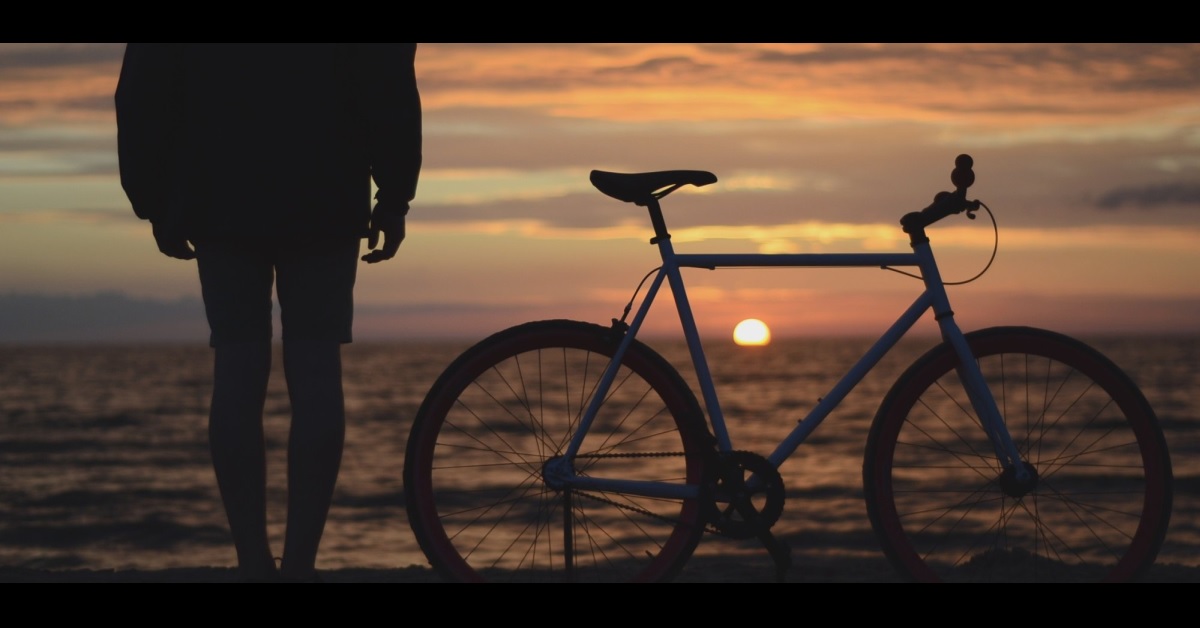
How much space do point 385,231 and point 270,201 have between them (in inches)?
12.8

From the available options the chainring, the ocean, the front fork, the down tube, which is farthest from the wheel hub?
the ocean

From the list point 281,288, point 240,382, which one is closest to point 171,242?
point 281,288

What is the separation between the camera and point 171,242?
312 cm

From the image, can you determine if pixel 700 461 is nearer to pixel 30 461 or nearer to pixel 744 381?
pixel 30 461

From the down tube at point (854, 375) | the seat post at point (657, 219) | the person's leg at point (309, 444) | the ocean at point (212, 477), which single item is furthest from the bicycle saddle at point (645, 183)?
the ocean at point (212, 477)

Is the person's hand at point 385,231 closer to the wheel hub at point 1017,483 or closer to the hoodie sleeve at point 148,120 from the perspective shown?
the hoodie sleeve at point 148,120

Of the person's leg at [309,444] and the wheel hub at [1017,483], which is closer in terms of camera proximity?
the person's leg at [309,444]

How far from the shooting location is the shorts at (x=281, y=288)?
10.1ft

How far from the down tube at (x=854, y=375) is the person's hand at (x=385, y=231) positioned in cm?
123

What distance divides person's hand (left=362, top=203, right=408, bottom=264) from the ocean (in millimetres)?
6395

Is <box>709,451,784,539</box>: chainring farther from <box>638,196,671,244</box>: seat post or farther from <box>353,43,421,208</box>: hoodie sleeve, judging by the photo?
<box>353,43,421,208</box>: hoodie sleeve

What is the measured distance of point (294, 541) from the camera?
312 centimetres

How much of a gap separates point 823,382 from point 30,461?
37.0 metres
